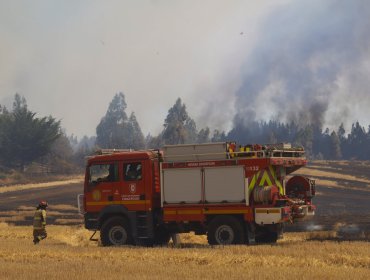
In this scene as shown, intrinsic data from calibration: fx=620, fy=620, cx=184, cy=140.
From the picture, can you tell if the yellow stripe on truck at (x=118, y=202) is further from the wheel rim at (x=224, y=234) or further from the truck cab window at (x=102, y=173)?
the wheel rim at (x=224, y=234)

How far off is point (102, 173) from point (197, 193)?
369cm

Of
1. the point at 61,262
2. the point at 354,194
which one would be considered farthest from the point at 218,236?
the point at 354,194

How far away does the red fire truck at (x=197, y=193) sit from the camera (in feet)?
65.3

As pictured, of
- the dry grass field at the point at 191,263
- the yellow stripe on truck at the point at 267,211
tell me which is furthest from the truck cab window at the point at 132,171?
the yellow stripe on truck at the point at 267,211

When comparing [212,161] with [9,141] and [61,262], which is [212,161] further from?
[9,141]

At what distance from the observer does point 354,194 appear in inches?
2320

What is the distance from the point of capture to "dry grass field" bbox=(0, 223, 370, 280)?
13367 millimetres

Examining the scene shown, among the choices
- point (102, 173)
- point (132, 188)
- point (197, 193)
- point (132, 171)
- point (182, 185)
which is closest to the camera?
point (197, 193)

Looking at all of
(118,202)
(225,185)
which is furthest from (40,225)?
(225,185)

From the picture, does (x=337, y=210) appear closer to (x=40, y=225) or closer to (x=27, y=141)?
(x=40, y=225)

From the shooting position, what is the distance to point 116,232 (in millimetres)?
21500

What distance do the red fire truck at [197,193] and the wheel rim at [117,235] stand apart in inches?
1.4

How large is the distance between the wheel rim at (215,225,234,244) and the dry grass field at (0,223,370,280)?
1360 mm

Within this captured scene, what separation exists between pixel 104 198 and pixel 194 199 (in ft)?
10.8
